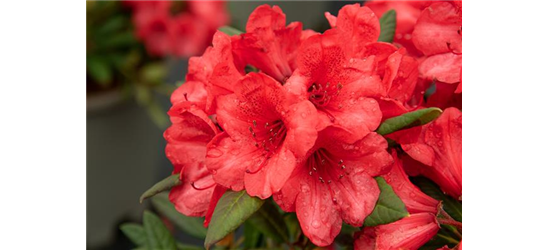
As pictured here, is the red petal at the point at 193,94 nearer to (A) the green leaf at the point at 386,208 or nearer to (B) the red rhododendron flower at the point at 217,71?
(B) the red rhododendron flower at the point at 217,71

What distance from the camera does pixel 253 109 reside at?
60 centimetres

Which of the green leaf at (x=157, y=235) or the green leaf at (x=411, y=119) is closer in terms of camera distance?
the green leaf at (x=411, y=119)

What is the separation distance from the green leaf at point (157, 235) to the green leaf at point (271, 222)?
161 millimetres

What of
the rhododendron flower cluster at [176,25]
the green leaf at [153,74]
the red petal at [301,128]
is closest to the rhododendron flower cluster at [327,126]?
the red petal at [301,128]

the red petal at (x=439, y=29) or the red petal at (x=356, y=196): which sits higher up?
the red petal at (x=439, y=29)

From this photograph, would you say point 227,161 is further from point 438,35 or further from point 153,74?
point 153,74

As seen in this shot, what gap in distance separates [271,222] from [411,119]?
0.96 ft

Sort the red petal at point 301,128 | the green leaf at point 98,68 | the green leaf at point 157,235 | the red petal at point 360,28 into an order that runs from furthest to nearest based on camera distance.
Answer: the green leaf at point 98,68 < the green leaf at point 157,235 < the red petal at point 360,28 < the red petal at point 301,128

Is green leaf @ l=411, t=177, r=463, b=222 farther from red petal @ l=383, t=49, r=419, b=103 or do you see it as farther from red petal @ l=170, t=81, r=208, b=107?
red petal @ l=170, t=81, r=208, b=107

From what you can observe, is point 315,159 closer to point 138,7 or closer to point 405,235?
point 405,235

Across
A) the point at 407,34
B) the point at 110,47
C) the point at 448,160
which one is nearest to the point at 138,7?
the point at 110,47

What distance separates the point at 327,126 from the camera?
Result: 0.55m

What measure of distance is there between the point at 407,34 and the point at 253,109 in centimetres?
27

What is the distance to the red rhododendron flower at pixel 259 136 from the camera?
0.54 meters
